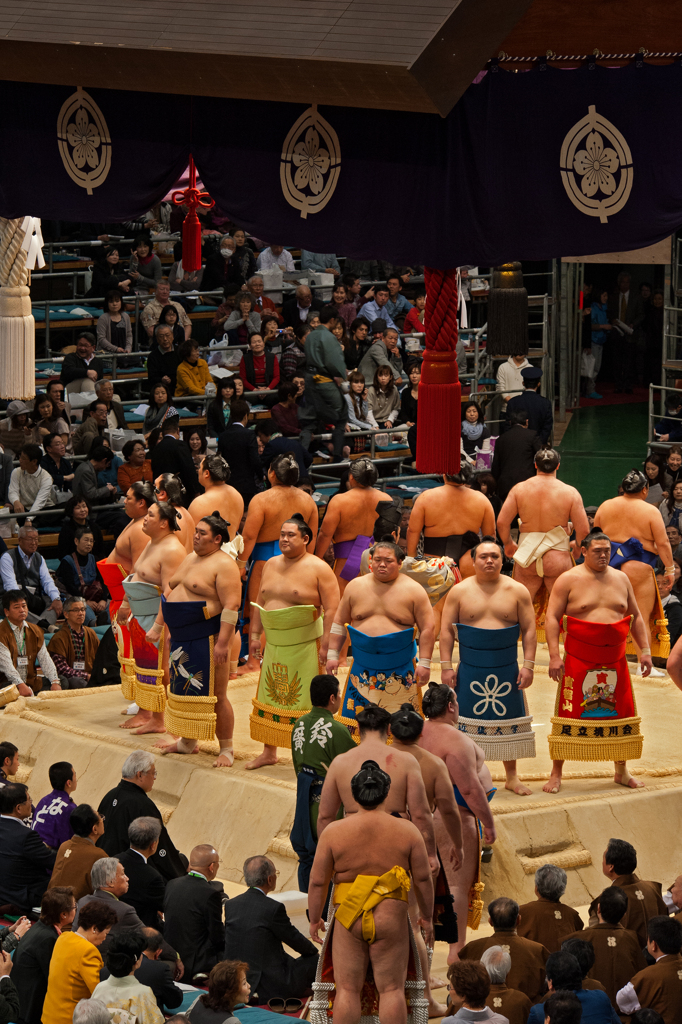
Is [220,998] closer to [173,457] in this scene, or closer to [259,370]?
[173,457]

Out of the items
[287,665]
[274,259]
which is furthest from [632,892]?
[274,259]

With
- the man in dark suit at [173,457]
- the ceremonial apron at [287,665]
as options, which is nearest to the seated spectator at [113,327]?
the man in dark suit at [173,457]

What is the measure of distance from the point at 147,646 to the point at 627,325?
28.5ft

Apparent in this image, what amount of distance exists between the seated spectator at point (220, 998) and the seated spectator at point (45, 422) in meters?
5.25

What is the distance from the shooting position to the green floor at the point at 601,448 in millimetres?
11398

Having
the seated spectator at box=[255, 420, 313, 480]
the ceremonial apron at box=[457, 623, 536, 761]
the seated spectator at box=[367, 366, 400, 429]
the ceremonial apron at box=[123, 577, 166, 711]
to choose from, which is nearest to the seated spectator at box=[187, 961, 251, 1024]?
the ceremonial apron at box=[457, 623, 536, 761]

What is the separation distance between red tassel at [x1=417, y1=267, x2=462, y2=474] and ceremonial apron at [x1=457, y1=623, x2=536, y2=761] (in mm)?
1403

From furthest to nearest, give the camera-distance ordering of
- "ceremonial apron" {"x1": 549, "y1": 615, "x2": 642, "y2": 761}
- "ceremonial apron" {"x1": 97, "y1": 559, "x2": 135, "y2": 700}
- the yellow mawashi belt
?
"ceremonial apron" {"x1": 97, "y1": 559, "x2": 135, "y2": 700}, "ceremonial apron" {"x1": 549, "y1": 615, "x2": 642, "y2": 761}, the yellow mawashi belt

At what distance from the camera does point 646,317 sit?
555 inches

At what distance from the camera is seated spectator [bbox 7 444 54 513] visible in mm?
8492

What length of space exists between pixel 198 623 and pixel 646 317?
8.95 metres

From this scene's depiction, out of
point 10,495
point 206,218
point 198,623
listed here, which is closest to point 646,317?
point 206,218

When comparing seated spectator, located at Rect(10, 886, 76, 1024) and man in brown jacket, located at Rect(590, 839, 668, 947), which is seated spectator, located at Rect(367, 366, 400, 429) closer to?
man in brown jacket, located at Rect(590, 839, 668, 947)

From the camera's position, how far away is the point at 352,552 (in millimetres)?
7266
